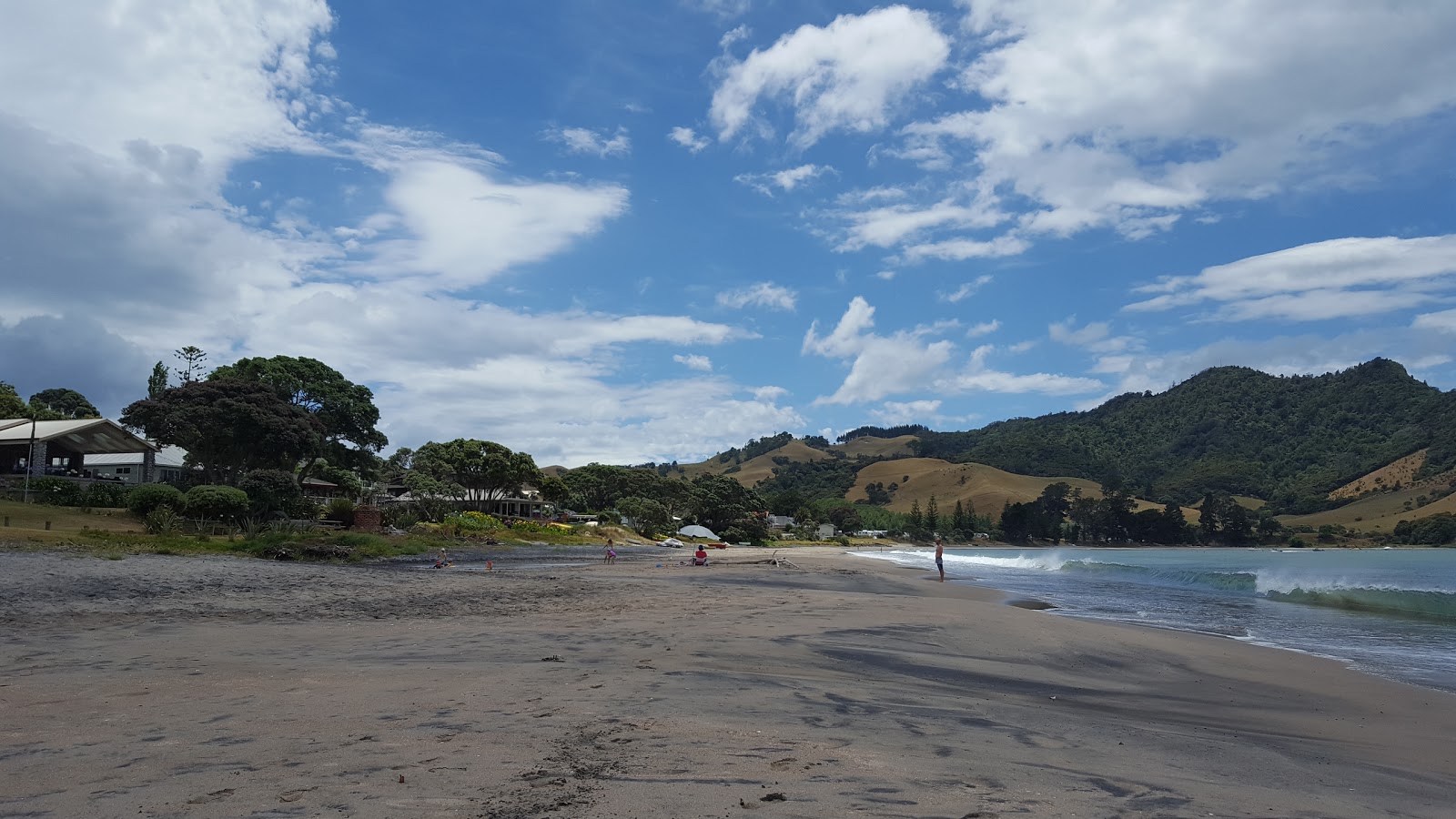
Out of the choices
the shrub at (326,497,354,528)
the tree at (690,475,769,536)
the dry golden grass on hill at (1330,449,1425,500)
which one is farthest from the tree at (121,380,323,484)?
the dry golden grass on hill at (1330,449,1425,500)

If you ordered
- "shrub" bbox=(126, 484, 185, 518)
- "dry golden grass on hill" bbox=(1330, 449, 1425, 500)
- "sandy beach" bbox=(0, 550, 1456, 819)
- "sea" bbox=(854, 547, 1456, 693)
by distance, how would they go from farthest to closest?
"dry golden grass on hill" bbox=(1330, 449, 1425, 500) → "shrub" bbox=(126, 484, 185, 518) → "sea" bbox=(854, 547, 1456, 693) → "sandy beach" bbox=(0, 550, 1456, 819)

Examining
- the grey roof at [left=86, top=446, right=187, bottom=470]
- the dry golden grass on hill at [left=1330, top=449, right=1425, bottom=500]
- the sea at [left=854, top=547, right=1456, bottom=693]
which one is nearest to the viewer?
the sea at [left=854, top=547, right=1456, bottom=693]

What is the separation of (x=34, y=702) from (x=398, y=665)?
309cm

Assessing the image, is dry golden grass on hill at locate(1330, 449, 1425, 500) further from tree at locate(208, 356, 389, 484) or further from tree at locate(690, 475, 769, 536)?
tree at locate(208, 356, 389, 484)

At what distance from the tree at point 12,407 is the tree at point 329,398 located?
15.2 metres

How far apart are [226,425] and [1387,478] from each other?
7197 inches

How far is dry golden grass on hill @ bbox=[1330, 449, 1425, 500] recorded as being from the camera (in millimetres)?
150000

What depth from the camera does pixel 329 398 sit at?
66688mm

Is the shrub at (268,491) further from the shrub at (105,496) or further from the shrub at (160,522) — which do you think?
the shrub at (160,522)

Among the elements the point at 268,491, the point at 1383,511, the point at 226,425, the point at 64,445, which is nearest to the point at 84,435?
the point at 64,445

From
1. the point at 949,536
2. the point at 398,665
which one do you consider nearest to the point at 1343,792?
A: the point at 398,665

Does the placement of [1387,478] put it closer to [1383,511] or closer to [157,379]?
[1383,511]

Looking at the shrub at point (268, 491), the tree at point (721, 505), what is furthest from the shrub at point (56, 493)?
the tree at point (721, 505)

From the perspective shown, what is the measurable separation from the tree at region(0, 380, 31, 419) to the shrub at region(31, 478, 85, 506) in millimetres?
30978
